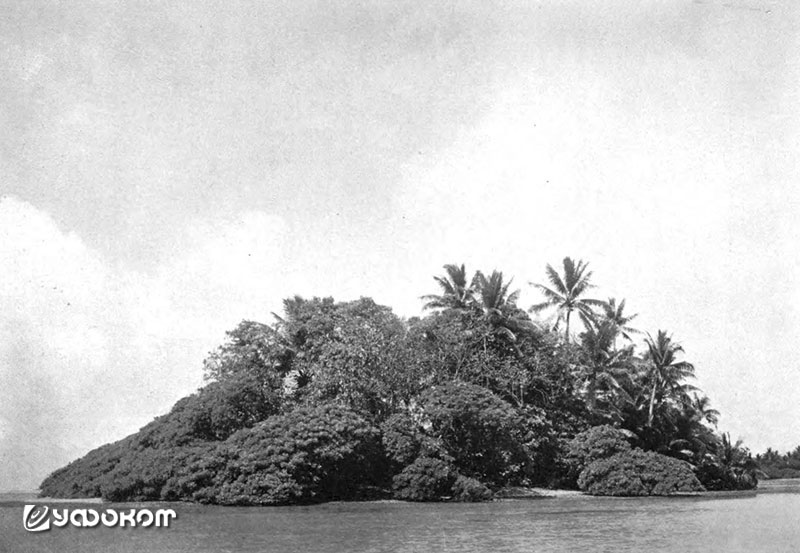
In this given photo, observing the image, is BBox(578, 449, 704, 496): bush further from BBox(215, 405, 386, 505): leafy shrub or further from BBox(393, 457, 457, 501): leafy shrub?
BBox(215, 405, 386, 505): leafy shrub

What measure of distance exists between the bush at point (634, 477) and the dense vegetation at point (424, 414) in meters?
0.07

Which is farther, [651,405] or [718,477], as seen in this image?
[718,477]

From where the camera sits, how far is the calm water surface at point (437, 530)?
15.7m

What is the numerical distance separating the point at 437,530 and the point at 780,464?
6024cm

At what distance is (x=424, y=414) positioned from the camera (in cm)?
3089

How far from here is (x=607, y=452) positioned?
34.3m

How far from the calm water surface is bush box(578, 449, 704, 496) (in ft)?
21.8

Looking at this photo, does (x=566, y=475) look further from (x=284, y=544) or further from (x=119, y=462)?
(x=284, y=544)

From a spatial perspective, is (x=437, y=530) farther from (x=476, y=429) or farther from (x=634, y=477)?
(x=634, y=477)

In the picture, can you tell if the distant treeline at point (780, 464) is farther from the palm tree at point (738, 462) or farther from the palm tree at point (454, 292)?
the palm tree at point (454, 292)

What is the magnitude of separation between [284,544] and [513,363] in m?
21.9

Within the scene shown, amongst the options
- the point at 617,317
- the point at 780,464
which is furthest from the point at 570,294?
the point at 780,464

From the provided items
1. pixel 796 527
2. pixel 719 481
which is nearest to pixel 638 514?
pixel 796 527

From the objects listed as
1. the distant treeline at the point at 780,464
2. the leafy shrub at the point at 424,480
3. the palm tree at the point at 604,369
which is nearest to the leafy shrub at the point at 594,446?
the palm tree at the point at 604,369
